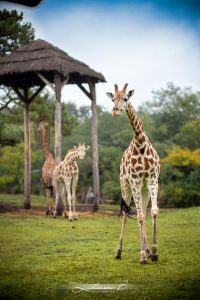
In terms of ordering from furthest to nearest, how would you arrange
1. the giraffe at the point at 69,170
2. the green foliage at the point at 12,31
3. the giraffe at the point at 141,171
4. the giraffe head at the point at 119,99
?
1. the green foliage at the point at 12,31
2. the giraffe at the point at 69,170
3. the giraffe at the point at 141,171
4. the giraffe head at the point at 119,99

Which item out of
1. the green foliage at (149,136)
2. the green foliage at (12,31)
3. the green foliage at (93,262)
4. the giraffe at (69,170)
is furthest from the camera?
the green foliage at (149,136)

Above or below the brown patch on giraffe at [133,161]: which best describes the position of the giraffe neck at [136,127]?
above

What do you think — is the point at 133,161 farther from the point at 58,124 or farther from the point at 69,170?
the point at 58,124

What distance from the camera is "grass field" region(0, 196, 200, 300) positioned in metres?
3.89

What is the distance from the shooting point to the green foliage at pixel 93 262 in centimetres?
388

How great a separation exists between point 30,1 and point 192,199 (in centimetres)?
1065

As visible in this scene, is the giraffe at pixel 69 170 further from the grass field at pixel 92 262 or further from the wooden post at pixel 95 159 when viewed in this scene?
the grass field at pixel 92 262

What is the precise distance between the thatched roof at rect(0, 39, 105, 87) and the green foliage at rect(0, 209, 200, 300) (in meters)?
3.85

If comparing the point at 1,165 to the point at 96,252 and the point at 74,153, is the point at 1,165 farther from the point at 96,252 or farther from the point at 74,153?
the point at 96,252

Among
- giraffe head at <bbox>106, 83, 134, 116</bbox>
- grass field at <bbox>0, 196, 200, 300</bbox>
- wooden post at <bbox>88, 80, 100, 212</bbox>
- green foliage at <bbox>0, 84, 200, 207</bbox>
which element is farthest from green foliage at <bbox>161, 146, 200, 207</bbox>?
giraffe head at <bbox>106, 83, 134, 116</bbox>

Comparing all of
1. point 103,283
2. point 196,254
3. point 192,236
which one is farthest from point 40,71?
point 103,283

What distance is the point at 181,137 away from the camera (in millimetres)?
15789

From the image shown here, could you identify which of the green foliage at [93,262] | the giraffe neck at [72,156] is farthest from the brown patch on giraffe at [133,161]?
the giraffe neck at [72,156]

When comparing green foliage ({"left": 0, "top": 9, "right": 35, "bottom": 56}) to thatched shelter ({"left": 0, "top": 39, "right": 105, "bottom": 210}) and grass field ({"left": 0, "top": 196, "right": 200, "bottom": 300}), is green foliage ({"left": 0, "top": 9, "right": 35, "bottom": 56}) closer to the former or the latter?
thatched shelter ({"left": 0, "top": 39, "right": 105, "bottom": 210})
